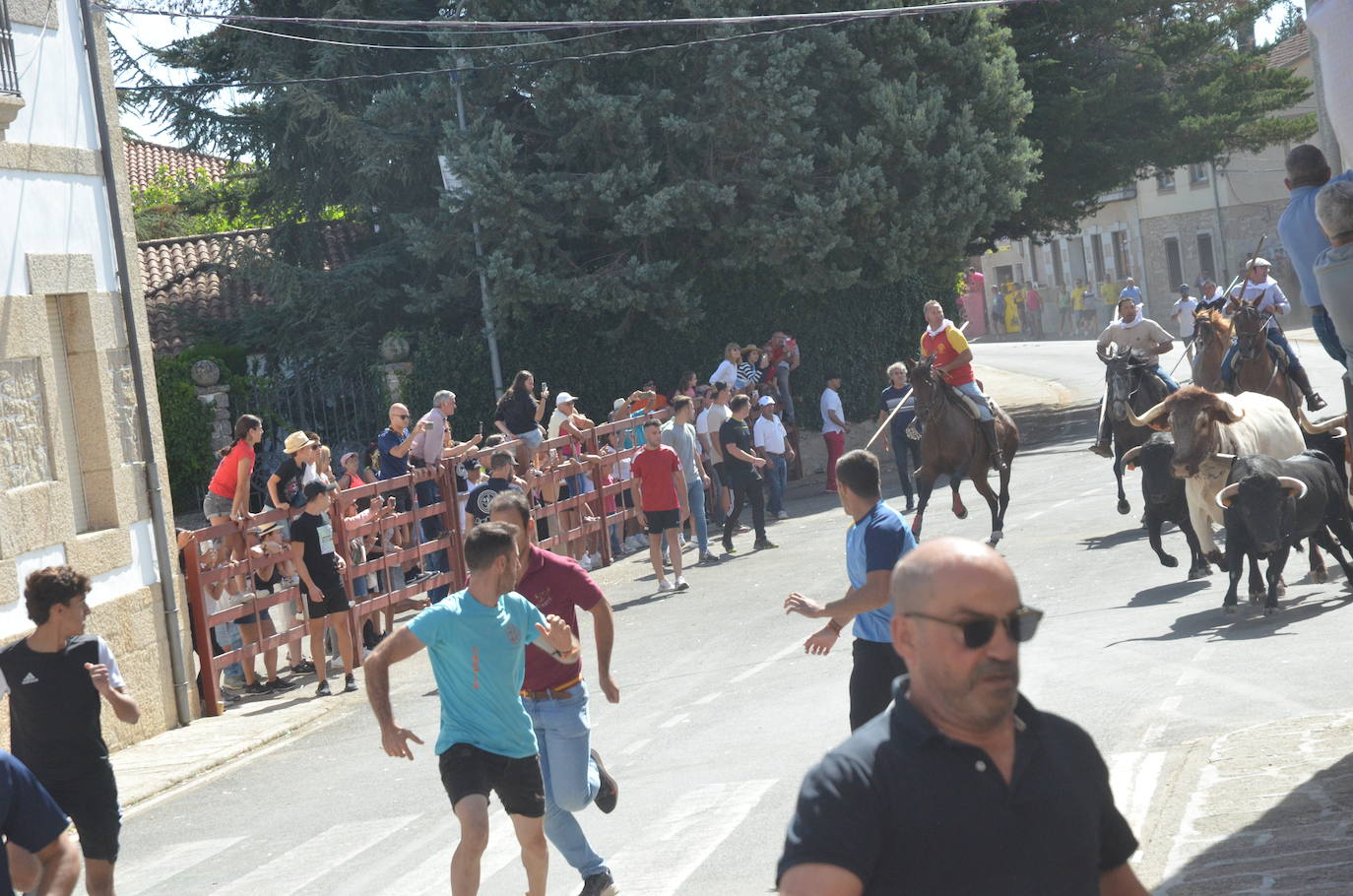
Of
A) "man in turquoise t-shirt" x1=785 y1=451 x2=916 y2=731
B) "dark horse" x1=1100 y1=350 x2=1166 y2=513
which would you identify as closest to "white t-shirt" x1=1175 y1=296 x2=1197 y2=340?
"dark horse" x1=1100 y1=350 x2=1166 y2=513

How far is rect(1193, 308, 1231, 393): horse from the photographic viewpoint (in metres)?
19.9

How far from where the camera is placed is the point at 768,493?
2620 cm

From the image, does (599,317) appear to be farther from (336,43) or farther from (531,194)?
(336,43)

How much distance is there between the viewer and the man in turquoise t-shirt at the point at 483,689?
715 centimetres

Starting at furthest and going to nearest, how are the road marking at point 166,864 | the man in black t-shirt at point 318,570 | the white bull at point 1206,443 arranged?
the man in black t-shirt at point 318,570, the white bull at point 1206,443, the road marking at point 166,864

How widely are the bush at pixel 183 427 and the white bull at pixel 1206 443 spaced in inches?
656

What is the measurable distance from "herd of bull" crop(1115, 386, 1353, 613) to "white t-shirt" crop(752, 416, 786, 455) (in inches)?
345

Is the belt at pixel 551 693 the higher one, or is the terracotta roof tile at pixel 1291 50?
the terracotta roof tile at pixel 1291 50

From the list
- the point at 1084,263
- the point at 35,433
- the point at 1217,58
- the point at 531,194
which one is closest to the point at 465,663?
the point at 35,433

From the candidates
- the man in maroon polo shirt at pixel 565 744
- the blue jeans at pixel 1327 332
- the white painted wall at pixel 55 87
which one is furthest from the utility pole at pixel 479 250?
the blue jeans at pixel 1327 332

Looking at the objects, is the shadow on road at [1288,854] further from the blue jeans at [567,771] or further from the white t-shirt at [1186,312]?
the white t-shirt at [1186,312]

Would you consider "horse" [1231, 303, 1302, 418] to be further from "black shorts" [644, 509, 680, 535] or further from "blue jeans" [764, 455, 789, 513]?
"blue jeans" [764, 455, 789, 513]

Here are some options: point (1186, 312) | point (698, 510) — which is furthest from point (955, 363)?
point (1186, 312)

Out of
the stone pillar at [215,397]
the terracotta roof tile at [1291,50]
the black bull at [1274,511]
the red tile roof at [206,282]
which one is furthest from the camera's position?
the terracotta roof tile at [1291,50]
